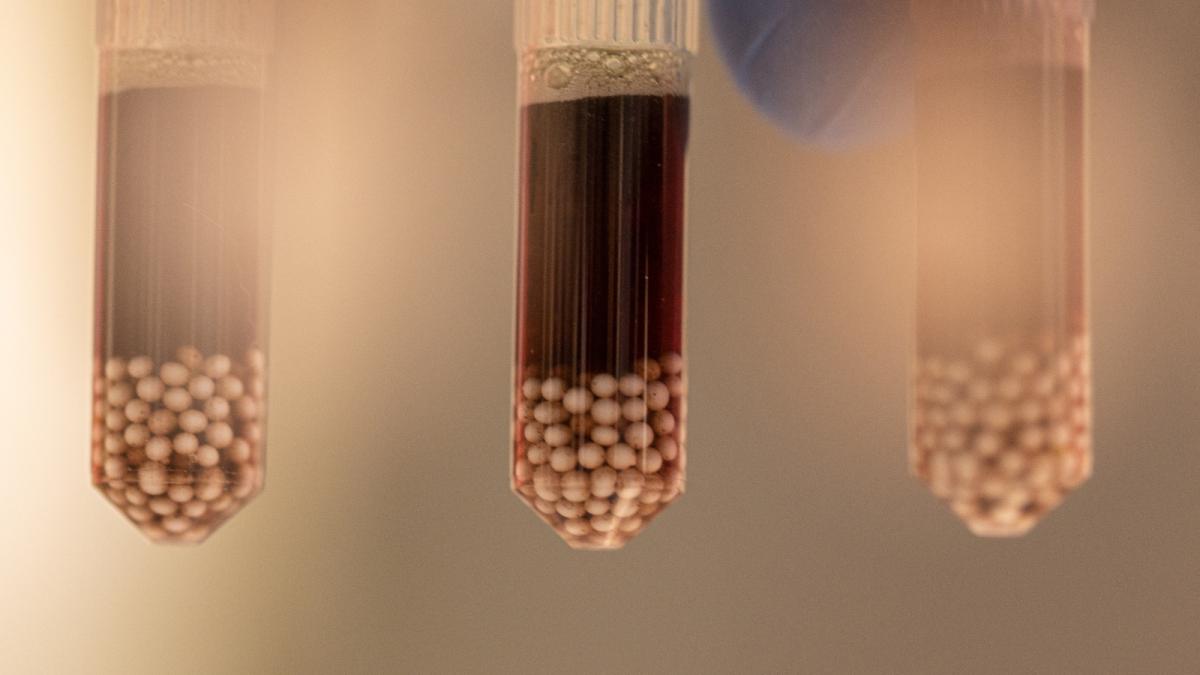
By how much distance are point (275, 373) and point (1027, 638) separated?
615 millimetres

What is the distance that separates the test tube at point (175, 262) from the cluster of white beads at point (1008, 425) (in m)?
0.45

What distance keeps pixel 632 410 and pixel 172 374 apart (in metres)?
0.30

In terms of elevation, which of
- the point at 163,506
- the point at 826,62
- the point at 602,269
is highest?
the point at 826,62

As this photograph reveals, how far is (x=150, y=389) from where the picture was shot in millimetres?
977

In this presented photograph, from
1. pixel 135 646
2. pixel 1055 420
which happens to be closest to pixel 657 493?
pixel 1055 420

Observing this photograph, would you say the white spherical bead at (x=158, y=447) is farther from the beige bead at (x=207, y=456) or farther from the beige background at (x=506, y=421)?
the beige background at (x=506, y=421)

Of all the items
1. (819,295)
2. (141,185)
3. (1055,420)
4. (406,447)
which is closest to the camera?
(1055,420)

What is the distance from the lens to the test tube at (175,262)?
0.98 metres

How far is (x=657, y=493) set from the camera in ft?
3.03

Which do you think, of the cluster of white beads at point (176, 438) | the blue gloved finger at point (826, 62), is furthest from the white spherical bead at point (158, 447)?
the blue gloved finger at point (826, 62)

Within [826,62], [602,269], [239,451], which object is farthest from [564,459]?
[826,62]

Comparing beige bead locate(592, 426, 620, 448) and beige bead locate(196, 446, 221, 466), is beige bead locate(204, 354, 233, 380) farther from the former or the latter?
beige bead locate(592, 426, 620, 448)

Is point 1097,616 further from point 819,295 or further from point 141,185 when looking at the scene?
point 141,185

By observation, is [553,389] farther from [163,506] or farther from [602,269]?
[163,506]
